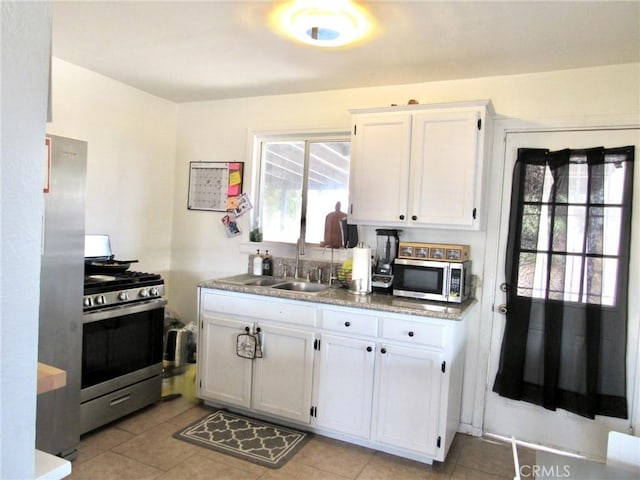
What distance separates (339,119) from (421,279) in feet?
4.52

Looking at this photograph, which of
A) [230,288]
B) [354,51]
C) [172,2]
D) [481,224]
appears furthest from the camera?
[230,288]

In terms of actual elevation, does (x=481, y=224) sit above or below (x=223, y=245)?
above

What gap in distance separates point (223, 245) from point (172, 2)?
214 cm

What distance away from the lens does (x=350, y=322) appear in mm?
2812

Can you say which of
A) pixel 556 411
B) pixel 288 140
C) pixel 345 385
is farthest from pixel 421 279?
pixel 288 140

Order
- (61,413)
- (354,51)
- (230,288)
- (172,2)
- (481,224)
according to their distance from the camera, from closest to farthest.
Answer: (172,2)
(61,413)
(354,51)
(481,224)
(230,288)

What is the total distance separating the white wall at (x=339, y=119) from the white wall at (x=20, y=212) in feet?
9.03

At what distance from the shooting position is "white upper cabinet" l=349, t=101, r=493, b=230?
9.23 ft

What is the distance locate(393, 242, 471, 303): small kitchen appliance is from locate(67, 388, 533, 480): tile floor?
3.18ft

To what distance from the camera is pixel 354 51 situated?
2.72 meters

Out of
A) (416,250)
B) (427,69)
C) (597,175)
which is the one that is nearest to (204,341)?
(416,250)

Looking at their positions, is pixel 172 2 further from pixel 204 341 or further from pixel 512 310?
pixel 512 310

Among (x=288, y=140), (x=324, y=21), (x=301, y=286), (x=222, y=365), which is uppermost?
(x=324, y=21)

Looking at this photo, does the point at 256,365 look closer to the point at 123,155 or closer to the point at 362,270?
the point at 362,270
